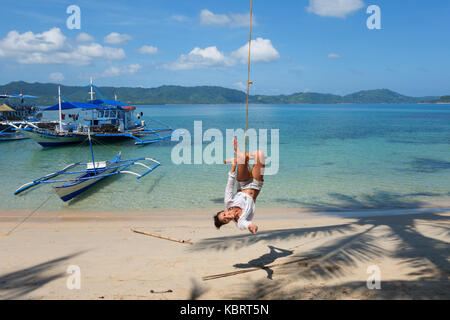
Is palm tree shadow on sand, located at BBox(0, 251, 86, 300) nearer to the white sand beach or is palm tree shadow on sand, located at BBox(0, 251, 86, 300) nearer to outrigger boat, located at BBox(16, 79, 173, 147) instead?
the white sand beach

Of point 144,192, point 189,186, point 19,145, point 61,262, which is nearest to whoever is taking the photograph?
point 61,262

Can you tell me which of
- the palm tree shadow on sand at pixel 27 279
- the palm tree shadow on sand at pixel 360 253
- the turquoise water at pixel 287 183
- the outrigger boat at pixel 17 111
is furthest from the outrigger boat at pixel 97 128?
the palm tree shadow on sand at pixel 27 279

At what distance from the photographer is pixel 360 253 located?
580 centimetres

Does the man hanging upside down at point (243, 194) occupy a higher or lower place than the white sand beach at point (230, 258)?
higher

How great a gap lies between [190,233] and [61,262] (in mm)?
2711

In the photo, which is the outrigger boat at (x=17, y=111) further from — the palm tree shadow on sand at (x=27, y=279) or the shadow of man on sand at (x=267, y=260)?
the shadow of man on sand at (x=267, y=260)

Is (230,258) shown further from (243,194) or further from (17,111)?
(17,111)

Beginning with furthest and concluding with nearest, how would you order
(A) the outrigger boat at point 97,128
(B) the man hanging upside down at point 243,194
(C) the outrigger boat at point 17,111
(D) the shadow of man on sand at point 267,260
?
(C) the outrigger boat at point 17,111, (A) the outrigger boat at point 97,128, (D) the shadow of man on sand at point 267,260, (B) the man hanging upside down at point 243,194

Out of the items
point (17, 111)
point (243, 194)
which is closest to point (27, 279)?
point (243, 194)

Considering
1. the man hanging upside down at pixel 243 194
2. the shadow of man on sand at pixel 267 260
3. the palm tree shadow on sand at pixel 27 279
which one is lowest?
the palm tree shadow on sand at pixel 27 279

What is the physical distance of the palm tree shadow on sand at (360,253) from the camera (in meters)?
4.43
